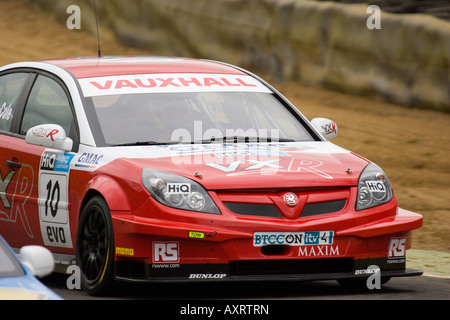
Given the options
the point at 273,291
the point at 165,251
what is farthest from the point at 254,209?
the point at 273,291

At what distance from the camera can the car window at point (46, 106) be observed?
8.90 meters

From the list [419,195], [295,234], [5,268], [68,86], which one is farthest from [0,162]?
[419,195]

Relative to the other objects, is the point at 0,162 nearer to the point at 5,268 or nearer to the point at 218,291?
the point at 218,291

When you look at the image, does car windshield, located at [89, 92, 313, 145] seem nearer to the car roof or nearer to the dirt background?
the car roof

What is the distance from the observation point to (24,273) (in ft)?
17.6

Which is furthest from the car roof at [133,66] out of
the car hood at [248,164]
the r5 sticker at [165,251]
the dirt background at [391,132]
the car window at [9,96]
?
the dirt background at [391,132]

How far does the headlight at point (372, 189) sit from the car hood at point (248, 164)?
0.06 meters

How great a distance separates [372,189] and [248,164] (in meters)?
0.85

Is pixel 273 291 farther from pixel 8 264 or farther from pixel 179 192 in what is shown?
pixel 8 264

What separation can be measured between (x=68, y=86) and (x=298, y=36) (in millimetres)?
12724

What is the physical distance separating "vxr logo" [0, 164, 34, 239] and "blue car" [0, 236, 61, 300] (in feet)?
10.8

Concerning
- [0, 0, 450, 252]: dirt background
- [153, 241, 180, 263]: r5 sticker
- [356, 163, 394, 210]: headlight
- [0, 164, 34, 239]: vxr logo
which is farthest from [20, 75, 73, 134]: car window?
[0, 0, 450, 252]: dirt background

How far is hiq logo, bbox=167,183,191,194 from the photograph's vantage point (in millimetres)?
7586

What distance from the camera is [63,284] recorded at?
8.60 meters
